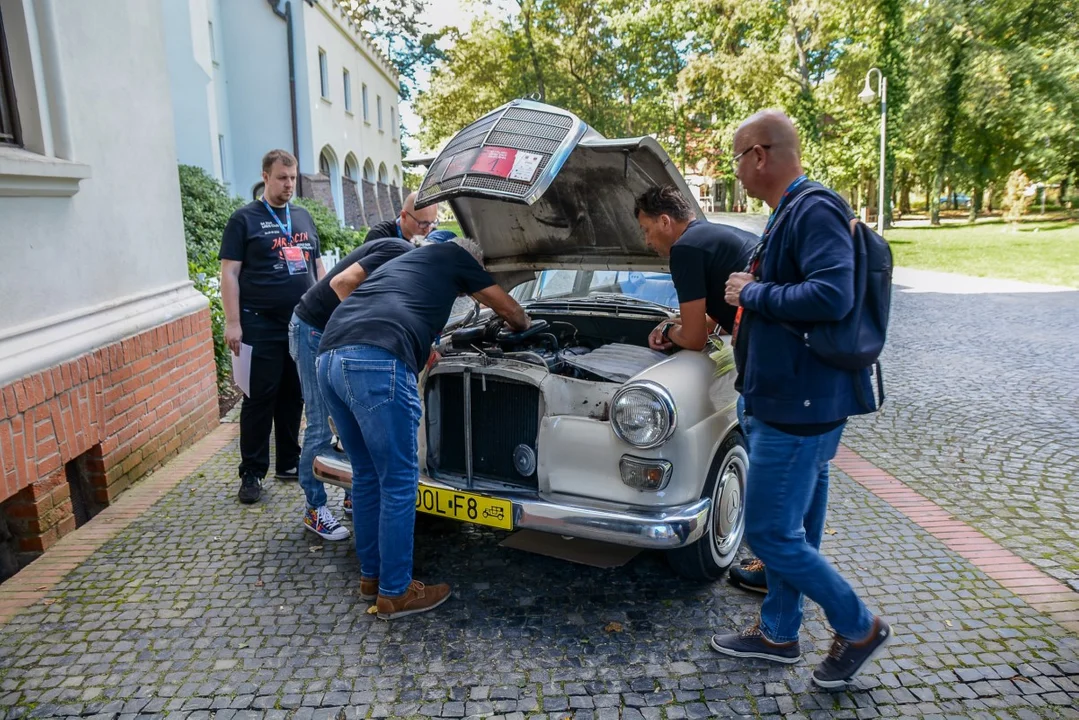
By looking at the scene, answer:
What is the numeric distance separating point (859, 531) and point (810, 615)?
1092 millimetres

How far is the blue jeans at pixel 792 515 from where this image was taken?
2701mm

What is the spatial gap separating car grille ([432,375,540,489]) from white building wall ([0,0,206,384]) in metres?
2.22

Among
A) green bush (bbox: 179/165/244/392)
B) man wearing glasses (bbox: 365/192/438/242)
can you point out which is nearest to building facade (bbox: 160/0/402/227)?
green bush (bbox: 179/165/244/392)

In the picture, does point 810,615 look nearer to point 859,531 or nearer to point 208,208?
point 859,531

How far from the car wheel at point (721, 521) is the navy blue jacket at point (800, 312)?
90 centimetres

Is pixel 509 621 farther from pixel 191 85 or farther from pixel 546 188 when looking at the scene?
pixel 191 85

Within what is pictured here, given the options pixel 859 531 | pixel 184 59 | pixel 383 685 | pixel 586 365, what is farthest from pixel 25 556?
pixel 184 59

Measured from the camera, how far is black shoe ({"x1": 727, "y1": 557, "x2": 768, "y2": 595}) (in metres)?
3.63

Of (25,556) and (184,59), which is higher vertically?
(184,59)

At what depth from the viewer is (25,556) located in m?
4.11

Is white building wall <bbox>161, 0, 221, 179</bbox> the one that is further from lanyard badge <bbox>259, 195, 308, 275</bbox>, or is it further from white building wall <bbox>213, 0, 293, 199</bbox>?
lanyard badge <bbox>259, 195, 308, 275</bbox>

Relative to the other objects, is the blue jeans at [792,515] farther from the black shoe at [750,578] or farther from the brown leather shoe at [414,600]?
the brown leather shoe at [414,600]

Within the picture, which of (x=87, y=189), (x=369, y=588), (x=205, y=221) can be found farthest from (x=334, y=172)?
(x=369, y=588)

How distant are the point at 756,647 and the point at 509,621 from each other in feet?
3.51
